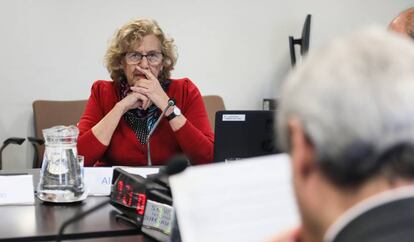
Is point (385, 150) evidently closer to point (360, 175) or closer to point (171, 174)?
point (360, 175)

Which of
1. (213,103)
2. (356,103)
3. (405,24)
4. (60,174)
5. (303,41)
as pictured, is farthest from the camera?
(303,41)

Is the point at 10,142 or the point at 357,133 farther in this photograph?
the point at 10,142

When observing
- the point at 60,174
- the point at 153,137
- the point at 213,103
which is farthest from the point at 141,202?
the point at 213,103

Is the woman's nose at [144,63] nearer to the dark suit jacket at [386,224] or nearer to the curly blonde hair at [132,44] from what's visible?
the curly blonde hair at [132,44]

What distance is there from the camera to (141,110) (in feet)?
7.29

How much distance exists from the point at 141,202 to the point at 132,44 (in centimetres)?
110

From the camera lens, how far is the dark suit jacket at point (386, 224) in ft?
1.72

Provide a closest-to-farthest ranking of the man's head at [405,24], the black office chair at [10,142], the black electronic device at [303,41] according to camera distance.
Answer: the man's head at [405,24]
the black office chair at [10,142]
the black electronic device at [303,41]

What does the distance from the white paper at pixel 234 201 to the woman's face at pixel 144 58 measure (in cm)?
139

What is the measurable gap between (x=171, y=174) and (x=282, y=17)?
10.4 ft

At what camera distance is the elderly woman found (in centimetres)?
205

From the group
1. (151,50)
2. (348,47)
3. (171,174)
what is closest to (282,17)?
(151,50)

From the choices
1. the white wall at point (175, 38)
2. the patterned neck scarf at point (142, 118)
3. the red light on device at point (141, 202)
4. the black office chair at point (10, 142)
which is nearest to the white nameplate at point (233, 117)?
the red light on device at point (141, 202)

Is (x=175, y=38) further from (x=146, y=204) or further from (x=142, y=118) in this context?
(x=146, y=204)
